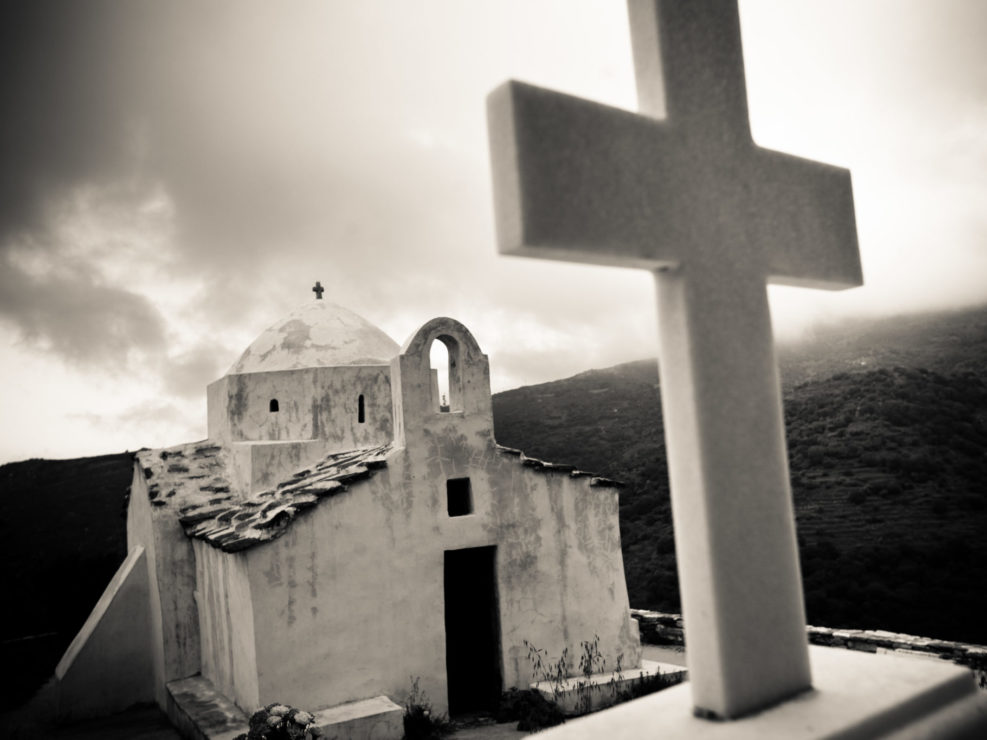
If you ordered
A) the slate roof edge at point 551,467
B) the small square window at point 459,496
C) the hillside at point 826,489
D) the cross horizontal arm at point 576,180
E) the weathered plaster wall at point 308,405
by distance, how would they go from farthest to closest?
the hillside at point 826,489, the weathered plaster wall at point 308,405, the slate roof edge at point 551,467, the small square window at point 459,496, the cross horizontal arm at point 576,180

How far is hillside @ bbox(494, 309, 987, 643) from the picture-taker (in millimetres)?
14609

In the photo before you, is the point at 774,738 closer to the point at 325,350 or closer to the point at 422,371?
the point at 422,371

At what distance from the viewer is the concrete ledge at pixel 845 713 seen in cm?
167

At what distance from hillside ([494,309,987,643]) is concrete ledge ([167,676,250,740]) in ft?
32.7

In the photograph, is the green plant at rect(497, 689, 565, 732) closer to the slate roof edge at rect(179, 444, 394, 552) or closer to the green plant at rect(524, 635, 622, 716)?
the green plant at rect(524, 635, 622, 716)

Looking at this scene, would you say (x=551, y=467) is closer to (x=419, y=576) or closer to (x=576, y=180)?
(x=419, y=576)

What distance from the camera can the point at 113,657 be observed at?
991cm

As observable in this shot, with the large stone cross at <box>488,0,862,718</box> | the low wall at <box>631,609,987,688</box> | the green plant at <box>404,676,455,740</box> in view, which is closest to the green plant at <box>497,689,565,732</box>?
the green plant at <box>404,676,455,740</box>

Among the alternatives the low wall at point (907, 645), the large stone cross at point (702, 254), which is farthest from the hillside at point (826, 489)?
the large stone cross at point (702, 254)

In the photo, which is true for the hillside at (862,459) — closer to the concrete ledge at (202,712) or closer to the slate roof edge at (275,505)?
the slate roof edge at (275,505)

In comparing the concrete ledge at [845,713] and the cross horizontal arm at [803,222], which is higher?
the cross horizontal arm at [803,222]

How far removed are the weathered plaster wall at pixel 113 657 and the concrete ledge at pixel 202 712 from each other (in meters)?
1.31

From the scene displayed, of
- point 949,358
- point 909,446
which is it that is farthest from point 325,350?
point 949,358

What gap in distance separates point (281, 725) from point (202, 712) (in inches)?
86.3
